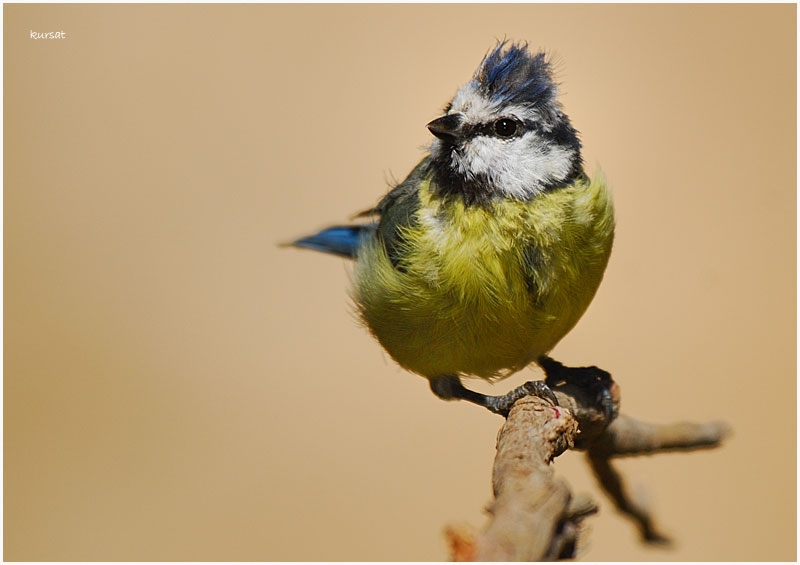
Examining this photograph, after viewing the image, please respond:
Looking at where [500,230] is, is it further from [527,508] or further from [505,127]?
[527,508]

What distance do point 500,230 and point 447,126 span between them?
316mm

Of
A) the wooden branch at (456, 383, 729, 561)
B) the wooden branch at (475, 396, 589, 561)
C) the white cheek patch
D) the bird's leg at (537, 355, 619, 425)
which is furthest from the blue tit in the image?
the wooden branch at (475, 396, 589, 561)

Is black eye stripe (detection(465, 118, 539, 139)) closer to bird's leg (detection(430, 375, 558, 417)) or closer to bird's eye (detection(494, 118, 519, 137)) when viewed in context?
bird's eye (detection(494, 118, 519, 137))

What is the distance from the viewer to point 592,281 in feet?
7.35

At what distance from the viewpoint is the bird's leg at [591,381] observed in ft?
7.15

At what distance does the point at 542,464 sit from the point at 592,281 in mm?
914

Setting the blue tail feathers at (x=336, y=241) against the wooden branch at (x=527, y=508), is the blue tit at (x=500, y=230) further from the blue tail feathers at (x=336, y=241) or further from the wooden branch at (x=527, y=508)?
the blue tail feathers at (x=336, y=241)

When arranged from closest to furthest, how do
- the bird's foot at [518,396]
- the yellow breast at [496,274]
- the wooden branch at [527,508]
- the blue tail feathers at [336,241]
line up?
the wooden branch at [527,508] → the bird's foot at [518,396] → the yellow breast at [496,274] → the blue tail feathers at [336,241]

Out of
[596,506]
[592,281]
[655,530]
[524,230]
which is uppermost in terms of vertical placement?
[524,230]

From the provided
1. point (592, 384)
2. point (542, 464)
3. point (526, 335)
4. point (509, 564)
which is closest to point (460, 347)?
point (526, 335)

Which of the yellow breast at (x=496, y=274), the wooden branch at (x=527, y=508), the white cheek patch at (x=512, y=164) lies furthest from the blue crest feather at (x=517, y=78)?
the wooden branch at (x=527, y=508)

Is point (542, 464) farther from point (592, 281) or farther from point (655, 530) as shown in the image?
point (655, 530)

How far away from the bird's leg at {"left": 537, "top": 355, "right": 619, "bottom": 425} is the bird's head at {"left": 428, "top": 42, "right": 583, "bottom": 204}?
557 mm

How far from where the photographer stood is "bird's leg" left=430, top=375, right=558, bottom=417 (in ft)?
6.61
